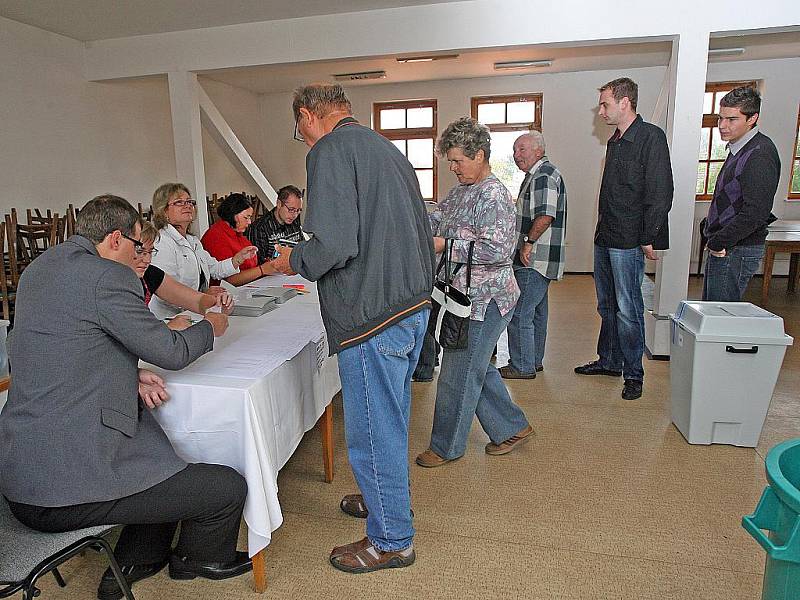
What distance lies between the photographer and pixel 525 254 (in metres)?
3.66

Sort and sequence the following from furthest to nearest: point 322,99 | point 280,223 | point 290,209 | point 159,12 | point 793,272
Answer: point 793,272
point 159,12
point 280,223
point 290,209
point 322,99

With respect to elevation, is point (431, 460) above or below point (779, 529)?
below

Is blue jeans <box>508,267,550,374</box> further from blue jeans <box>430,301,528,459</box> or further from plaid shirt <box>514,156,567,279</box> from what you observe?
blue jeans <box>430,301,528,459</box>

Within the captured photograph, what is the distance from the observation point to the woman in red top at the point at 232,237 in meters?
3.44

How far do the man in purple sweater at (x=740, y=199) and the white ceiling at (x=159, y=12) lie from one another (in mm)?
2381

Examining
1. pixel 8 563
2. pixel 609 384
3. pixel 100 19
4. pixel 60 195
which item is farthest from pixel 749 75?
pixel 8 563

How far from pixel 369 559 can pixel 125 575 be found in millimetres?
801

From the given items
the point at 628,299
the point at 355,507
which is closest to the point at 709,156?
the point at 628,299

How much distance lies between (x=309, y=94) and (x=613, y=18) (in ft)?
10.7

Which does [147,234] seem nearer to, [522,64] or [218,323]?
[218,323]

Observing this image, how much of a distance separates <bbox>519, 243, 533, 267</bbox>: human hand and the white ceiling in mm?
2198

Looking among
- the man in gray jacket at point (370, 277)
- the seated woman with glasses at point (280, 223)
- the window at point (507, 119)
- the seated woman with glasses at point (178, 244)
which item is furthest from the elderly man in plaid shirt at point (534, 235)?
the window at point (507, 119)

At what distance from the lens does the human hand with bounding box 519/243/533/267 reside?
3.65 metres

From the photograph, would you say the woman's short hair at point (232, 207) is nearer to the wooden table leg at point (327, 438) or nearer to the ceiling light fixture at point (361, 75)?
the wooden table leg at point (327, 438)
